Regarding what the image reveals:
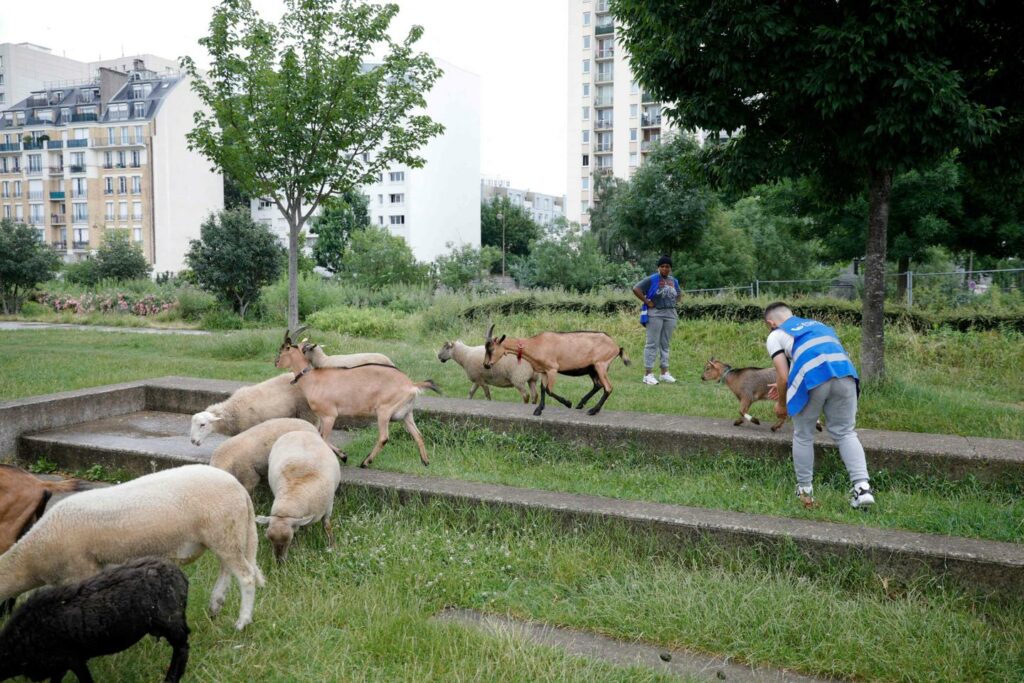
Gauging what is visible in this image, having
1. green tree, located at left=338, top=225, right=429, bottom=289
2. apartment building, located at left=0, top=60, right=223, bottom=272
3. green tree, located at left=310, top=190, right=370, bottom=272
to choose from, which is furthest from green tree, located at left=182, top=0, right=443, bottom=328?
apartment building, located at left=0, top=60, right=223, bottom=272

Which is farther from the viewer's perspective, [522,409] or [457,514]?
[522,409]

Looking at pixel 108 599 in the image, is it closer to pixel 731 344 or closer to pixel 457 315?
pixel 731 344

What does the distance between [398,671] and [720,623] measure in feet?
6.12

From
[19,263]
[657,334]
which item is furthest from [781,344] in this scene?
[19,263]

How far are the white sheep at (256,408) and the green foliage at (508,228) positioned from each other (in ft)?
214

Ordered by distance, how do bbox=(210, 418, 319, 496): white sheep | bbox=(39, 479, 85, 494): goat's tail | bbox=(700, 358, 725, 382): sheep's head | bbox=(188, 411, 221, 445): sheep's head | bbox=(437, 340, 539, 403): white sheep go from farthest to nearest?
bbox=(437, 340, 539, 403): white sheep, bbox=(700, 358, 725, 382): sheep's head, bbox=(188, 411, 221, 445): sheep's head, bbox=(210, 418, 319, 496): white sheep, bbox=(39, 479, 85, 494): goat's tail

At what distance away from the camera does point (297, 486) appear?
18.5 feet

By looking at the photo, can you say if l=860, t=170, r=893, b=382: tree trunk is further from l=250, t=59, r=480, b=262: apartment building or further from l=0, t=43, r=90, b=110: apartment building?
l=0, t=43, r=90, b=110: apartment building

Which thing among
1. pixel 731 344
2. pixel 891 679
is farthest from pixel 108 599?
pixel 731 344

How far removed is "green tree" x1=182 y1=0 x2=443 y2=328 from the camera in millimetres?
14508

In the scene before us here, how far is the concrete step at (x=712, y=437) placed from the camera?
6797mm

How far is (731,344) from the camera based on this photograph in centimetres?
1534

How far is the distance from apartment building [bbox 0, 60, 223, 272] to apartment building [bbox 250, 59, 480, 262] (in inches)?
284

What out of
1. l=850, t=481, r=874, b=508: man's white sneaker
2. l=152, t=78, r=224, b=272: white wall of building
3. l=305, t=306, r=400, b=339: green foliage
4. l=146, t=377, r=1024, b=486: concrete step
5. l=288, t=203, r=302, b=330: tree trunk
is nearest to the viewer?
l=850, t=481, r=874, b=508: man's white sneaker
